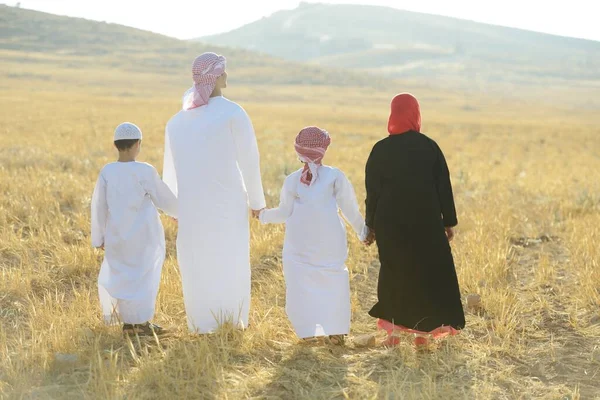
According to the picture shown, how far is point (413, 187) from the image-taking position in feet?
16.3

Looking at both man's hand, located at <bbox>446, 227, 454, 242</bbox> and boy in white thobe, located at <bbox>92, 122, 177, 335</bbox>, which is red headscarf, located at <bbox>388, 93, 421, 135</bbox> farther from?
boy in white thobe, located at <bbox>92, 122, 177, 335</bbox>

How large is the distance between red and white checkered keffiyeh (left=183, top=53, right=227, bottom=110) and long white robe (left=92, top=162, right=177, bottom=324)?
59 cm

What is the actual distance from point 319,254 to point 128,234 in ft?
4.32

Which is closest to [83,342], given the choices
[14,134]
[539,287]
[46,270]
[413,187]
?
[46,270]

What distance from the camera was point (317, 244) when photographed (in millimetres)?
5051

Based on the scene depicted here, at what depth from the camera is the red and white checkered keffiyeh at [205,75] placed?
197 inches

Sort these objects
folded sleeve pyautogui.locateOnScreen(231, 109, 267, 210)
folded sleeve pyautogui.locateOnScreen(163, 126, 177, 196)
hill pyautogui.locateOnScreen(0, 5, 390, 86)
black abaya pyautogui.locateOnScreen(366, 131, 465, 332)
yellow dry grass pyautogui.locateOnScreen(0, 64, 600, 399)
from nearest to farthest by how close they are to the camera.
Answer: yellow dry grass pyautogui.locateOnScreen(0, 64, 600, 399) < black abaya pyautogui.locateOnScreen(366, 131, 465, 332) < folded sleeve pyautogui.locateOnScreen(231, 109, 267, 210) < folded sleeve pyautogui.locateOnScreen(163, 126, 177, 196) < hill pyautogui.locateOnScreen(0, 5, 390, 86)

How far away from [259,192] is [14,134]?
55.2 feet

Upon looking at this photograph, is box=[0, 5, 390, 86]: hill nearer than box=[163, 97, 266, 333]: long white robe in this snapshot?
No

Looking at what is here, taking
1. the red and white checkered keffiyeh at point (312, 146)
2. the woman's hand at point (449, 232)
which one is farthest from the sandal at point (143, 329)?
the woman's hand at point (449, 232)

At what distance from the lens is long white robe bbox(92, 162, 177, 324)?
5.09 meters

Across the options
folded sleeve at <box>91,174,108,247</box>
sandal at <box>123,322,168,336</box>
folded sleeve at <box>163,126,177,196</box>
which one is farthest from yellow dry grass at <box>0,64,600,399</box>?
folded sleeve at <box>163,126,177,196</box>

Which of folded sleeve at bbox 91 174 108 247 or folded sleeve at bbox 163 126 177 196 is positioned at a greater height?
folded sleeve at bbox 163 126 177 196

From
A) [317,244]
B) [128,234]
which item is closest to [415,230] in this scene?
[317,244]
